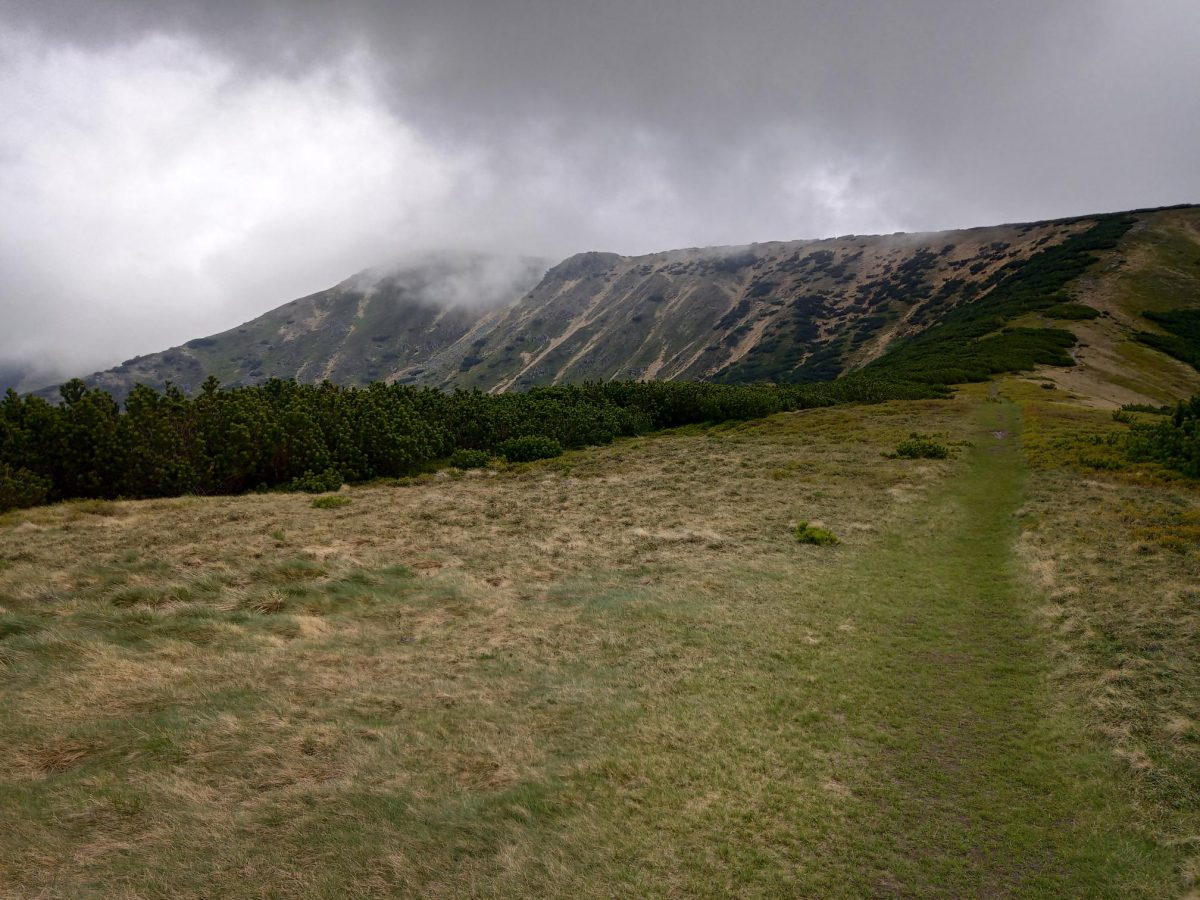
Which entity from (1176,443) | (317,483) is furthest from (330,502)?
(1176,443)

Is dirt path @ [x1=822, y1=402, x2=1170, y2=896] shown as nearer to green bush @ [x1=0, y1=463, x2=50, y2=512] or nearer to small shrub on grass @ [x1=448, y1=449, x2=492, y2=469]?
small shrub on grass @ [x1=448, y1=449, x2=492, y2=469]

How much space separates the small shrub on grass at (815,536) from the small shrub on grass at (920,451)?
1839cm

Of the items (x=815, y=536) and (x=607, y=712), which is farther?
(x=815, y=536)

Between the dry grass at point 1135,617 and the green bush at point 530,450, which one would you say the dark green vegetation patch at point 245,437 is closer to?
the green bush at point 530,450

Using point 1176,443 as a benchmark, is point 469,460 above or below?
above

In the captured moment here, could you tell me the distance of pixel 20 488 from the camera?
30391 mm

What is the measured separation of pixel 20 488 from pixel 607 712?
37351mm

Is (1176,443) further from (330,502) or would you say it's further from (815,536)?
(330,502)

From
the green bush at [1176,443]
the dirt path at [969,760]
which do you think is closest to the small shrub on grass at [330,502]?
the dirt path at [969,760]

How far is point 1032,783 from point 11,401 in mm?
53577

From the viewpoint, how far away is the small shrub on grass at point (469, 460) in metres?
49.8

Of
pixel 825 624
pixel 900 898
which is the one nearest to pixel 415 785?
pixel 900 898

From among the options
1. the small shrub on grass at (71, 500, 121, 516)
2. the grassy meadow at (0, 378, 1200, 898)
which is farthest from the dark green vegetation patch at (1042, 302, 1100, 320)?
the small shrub on grass at (71, 500, 121, 516)

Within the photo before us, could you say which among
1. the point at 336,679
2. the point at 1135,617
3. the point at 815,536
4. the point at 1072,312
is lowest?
the point at 1135,617
